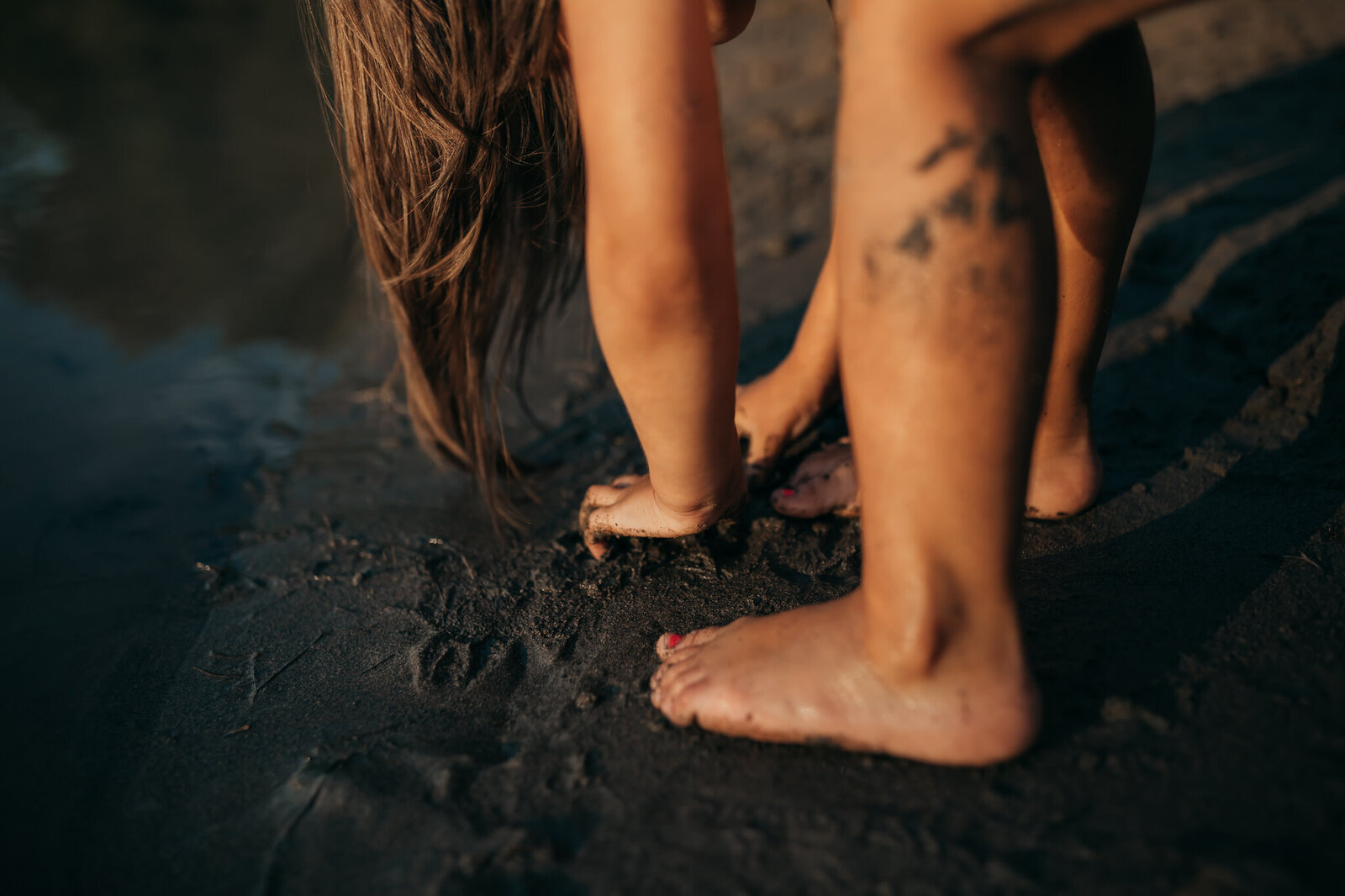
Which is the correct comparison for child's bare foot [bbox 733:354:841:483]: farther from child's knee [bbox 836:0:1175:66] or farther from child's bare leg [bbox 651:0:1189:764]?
child's knee [bbox 836:0:1175:66]

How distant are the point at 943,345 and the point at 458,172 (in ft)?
2.80

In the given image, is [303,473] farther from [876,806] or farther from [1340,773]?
[1340,773]

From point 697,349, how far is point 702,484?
239mm

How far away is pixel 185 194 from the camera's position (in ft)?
11.5

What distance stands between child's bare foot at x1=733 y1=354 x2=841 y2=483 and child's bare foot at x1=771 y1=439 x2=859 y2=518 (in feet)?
0.40

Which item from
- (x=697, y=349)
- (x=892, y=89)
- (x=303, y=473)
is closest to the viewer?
(x=892, y=89)

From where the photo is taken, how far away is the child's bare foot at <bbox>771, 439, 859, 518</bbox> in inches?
59.7

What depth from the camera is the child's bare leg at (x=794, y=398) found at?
5.42ft

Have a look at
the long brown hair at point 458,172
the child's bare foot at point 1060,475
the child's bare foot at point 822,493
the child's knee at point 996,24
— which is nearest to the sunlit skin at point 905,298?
the child's knee at point 996,24

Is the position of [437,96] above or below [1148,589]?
above

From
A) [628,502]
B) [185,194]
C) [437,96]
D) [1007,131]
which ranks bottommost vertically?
[628,502]

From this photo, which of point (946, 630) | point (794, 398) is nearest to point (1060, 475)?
point (794, 398)

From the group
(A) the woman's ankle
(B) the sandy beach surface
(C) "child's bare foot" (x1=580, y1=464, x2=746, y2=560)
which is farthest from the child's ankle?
(A) the woman's ankle

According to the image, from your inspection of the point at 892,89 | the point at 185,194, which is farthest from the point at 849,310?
the point at 185,194
